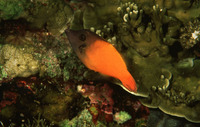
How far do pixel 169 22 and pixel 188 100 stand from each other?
5.25ft

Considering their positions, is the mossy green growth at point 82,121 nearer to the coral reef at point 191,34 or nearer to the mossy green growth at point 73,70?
the mossy green growth at point 73,70

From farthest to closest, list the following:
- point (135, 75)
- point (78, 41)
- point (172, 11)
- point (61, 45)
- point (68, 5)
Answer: point (68, 5), point (61, 45), point (172, 11), point (135, 75), point (78, 41)

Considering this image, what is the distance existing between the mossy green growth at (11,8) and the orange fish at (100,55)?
2619 millimetres

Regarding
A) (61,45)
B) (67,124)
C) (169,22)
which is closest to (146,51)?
(169,22)

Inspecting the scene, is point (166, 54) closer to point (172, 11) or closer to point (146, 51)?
point (146, 51)

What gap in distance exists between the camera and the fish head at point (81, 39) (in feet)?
7.64

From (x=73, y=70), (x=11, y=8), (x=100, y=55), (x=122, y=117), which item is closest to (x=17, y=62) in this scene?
(x=73, y=70)

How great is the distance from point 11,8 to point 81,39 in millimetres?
2778

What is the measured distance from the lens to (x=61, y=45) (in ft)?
13.4

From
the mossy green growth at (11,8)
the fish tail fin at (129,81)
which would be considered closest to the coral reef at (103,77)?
the mossy green growth at (11,8)

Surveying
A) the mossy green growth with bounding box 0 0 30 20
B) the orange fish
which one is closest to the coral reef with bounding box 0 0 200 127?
the mossy green growth with bounding box 0 0 30 20

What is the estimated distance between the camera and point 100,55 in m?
2.29

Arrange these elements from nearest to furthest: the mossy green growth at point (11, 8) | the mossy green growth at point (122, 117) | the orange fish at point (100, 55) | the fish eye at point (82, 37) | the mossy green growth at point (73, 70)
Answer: the orange fish at point (100, 55), the fish eye at point (82, 37), the mossy green growth at point (122, 117), the mossy green growth at point (73, 70), the mossy green growth at point (11, 8)

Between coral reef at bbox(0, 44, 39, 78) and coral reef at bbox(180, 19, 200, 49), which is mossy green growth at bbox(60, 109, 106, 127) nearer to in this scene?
coral reef at bbox(0, 44, 39, 78)
